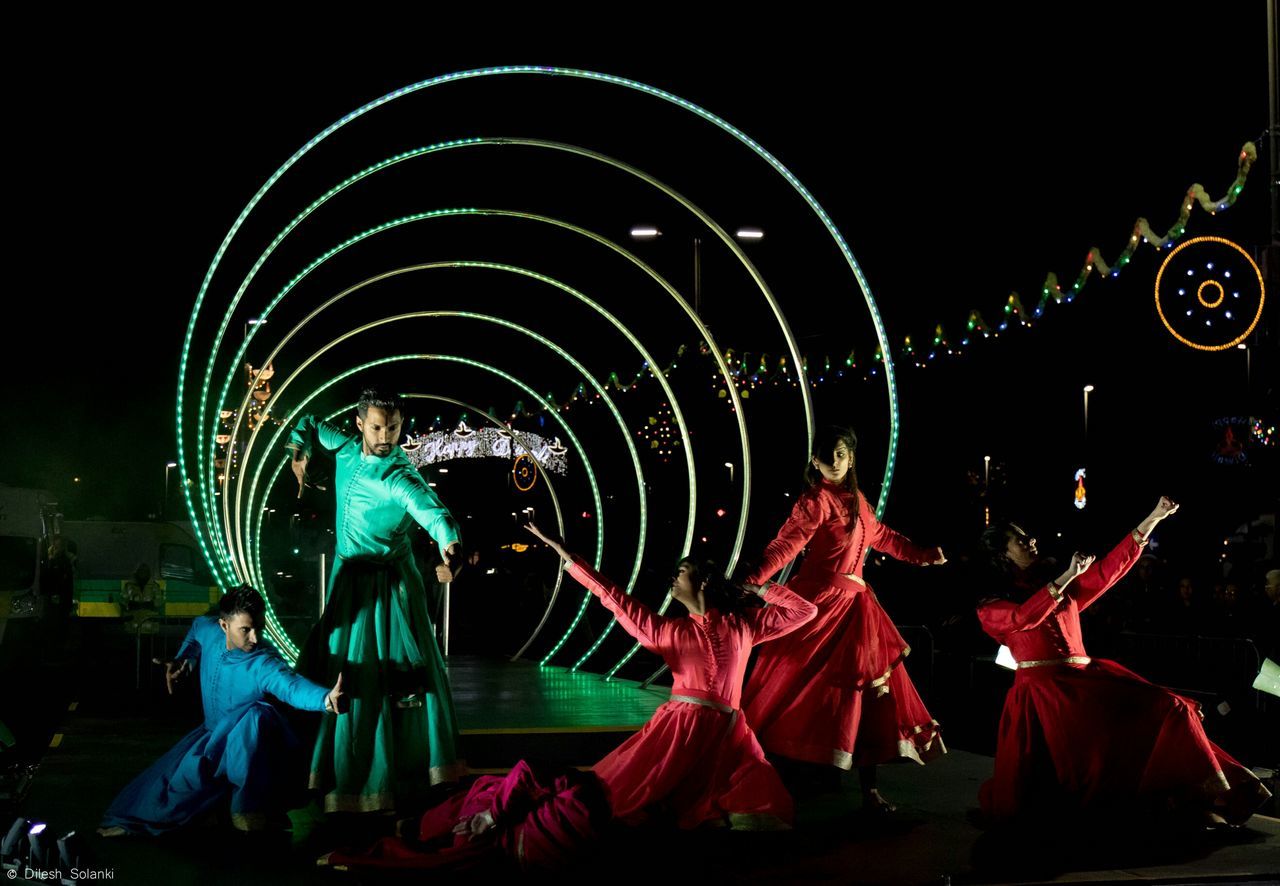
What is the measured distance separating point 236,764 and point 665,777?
2.04 m

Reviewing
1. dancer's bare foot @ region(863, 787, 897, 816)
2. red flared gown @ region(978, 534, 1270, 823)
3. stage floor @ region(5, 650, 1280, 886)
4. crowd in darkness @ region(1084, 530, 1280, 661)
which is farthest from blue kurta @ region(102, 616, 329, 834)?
crowd in darkness @ region(1084, 530, 1280, 661)

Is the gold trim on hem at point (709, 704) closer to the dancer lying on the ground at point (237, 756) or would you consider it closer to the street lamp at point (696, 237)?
the dancer lying on the ground at point (237, 756)

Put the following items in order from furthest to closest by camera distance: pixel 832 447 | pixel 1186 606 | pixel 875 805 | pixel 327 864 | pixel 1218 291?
pixel 1186 606, pixel 1218 291, pixel 832 447, pixel 875 805, pixel 327 864

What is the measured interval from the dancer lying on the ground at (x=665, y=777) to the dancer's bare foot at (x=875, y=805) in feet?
2.86

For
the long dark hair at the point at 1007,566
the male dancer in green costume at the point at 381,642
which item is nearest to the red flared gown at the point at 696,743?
the male dancer in green costume at the point at 381,642

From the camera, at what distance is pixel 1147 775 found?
7090 millimetres

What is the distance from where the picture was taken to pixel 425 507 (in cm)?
700

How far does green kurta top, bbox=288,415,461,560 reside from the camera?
709 cm

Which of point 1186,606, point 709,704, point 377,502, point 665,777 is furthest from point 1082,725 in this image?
point 1186,606

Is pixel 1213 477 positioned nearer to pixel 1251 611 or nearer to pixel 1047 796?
pixel 1251 611

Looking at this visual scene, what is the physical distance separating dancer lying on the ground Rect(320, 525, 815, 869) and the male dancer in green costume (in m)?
0.48

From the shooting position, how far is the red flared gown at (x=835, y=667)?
25.3 ft

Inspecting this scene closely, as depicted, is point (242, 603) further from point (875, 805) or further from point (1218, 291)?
point (1218, 291)

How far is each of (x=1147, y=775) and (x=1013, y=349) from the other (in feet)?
61.2
